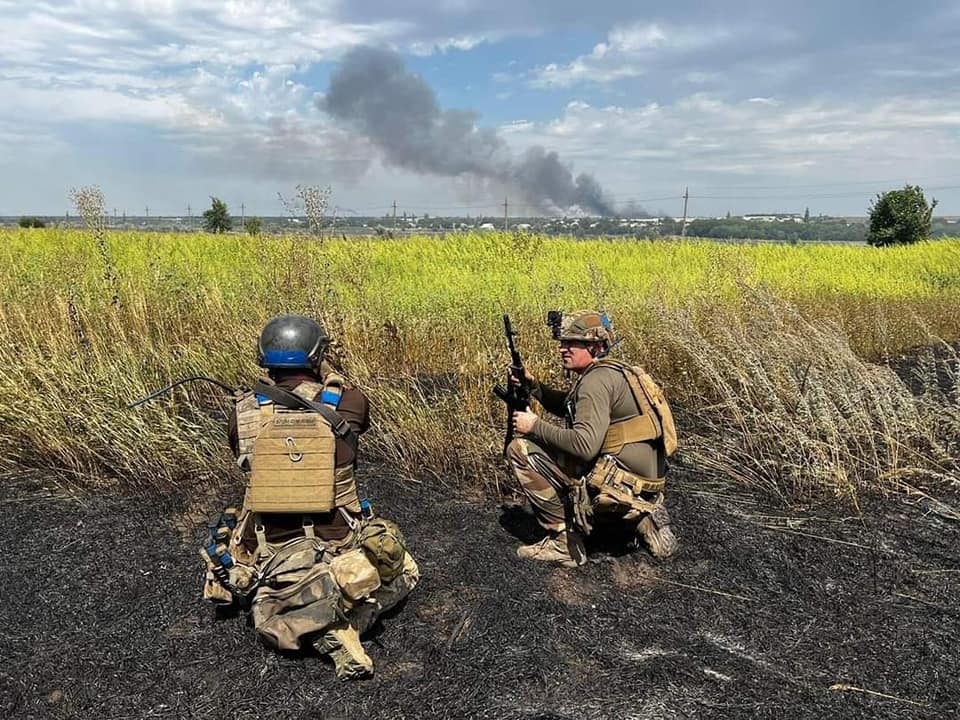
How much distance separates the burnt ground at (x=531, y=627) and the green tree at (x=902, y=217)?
87.1 feet

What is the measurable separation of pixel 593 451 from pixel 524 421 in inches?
14.5

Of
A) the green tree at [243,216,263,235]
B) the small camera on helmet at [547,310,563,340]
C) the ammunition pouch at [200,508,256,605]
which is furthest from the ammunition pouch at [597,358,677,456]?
the green tree at [243,216,263,235]

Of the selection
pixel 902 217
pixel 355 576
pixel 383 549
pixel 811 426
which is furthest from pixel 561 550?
A: pixel 902 217

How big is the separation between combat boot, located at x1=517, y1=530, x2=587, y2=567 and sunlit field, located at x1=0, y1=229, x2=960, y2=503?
85 cm

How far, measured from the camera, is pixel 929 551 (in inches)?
142

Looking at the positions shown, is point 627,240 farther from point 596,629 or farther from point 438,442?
point 596,629

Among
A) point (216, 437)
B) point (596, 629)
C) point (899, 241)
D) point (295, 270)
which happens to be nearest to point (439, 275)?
point (295, 270)

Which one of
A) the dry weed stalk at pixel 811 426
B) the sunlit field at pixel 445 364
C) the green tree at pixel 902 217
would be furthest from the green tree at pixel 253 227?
the green tree at pixel 902 217

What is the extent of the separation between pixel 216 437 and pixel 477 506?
187 centimetres

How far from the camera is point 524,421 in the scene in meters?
3.44

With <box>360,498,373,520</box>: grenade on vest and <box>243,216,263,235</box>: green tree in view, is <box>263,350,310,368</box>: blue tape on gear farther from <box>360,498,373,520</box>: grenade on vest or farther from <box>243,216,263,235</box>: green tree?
<box>243,216,263,235</box>: green tree

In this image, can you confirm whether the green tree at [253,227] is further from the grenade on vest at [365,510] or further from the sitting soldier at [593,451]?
the grenade on vest at [365,510]

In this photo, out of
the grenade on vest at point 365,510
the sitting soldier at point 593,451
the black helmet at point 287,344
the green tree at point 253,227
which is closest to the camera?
the black helmet at point 287,344

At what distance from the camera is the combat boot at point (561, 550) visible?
3.54 metres
